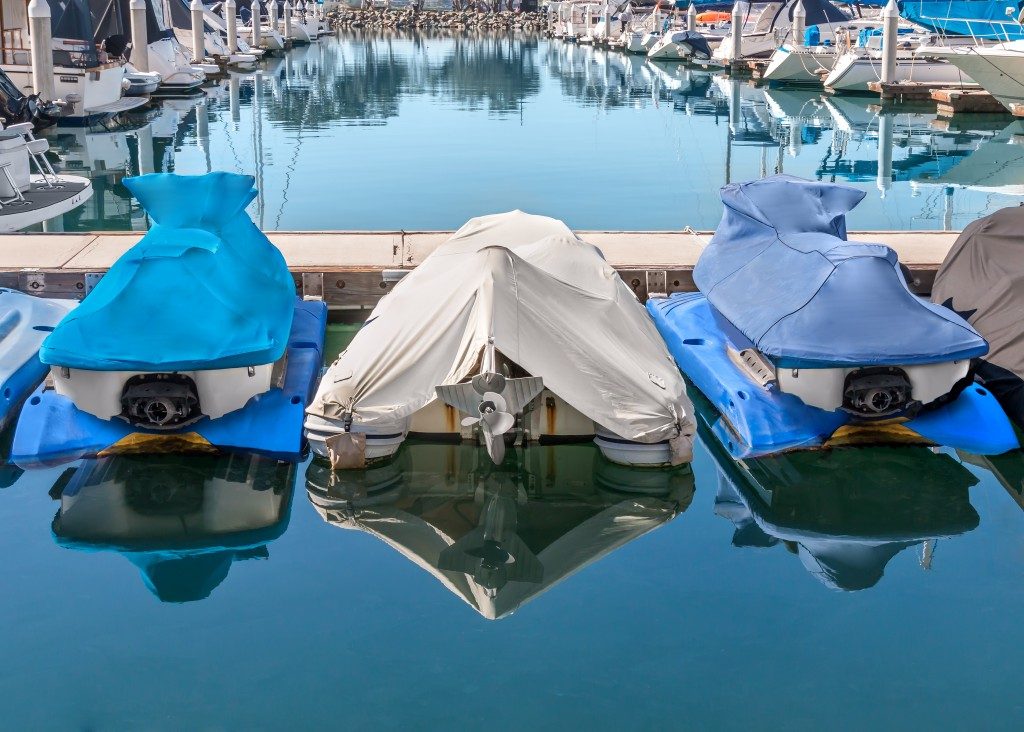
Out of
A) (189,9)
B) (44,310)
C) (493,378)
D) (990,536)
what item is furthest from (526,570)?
(189,9)

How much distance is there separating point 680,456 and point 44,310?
227 inches

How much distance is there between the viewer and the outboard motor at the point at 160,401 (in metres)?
8.33

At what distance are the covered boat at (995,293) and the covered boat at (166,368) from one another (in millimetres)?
5310

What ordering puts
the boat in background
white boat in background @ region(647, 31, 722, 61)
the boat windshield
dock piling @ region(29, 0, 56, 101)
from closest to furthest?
1. dock piling @ region(29, 0, 56, 101)
2. the boat in background
3. the boat windshield
4. white boat in background @ region(647, 31, 722, 61)

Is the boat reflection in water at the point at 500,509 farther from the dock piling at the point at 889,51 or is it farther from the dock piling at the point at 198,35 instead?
the dock piling at the point at 198,35

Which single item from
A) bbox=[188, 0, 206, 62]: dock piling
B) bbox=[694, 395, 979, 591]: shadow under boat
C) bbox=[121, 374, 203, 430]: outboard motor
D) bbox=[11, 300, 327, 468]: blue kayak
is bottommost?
bbox=[694, 395, 979, 591]: shadow under boat

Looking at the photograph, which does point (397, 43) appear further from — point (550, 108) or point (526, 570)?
point (526, 570)

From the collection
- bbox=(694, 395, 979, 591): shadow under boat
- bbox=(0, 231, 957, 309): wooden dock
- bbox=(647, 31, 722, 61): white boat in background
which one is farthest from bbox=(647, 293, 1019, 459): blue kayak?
bbox=(647, 31, 722, 61): white boat in background

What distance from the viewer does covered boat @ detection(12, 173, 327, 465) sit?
27.1 feet

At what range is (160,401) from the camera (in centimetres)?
833

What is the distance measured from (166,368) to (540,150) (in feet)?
65.3

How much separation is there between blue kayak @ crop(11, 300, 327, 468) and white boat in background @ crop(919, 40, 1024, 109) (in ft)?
83.9

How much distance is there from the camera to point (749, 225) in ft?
34.6

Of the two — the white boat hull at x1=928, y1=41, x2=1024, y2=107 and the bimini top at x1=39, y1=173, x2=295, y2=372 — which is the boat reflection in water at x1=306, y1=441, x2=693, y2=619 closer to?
the bimini top at x1=39, y1=173, x2=295, y2=372
